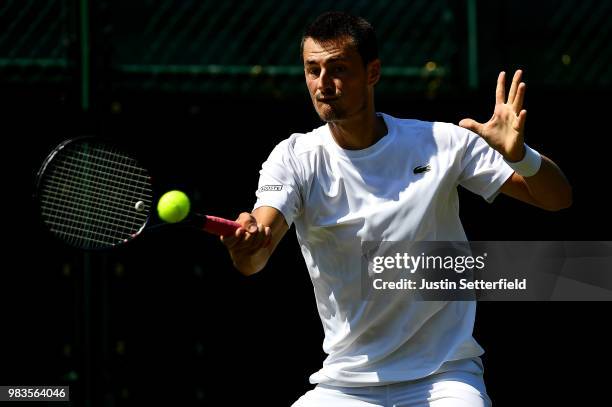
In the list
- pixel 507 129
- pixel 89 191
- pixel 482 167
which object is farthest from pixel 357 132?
pixel 89 191

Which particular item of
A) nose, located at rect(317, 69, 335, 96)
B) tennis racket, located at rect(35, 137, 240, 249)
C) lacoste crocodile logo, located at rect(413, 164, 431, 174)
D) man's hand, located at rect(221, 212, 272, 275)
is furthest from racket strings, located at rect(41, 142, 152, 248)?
lacoste crocodile logo, located at rect(413, 164, 431, 174)

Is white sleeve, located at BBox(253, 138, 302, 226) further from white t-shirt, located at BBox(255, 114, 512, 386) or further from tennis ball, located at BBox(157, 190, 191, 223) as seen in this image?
tennis ball, located at BBox(157, 190, 191, 223)

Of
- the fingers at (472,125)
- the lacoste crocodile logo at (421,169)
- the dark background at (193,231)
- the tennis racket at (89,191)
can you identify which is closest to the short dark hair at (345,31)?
the lacoste crocodile logo at (421,169)

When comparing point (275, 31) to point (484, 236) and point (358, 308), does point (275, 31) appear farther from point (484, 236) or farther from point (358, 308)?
point (358, 308)

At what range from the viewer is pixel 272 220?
4.18 m

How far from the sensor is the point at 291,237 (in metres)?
6.09

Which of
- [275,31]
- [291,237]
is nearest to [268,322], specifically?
[291,237]

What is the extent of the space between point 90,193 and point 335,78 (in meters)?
1.45

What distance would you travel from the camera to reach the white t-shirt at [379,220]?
426 centimetres

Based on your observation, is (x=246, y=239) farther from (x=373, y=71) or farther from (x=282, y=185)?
(x=373, y=71)

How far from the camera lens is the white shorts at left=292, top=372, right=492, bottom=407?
410 centimetres

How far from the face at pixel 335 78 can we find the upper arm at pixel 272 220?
16.3 inches

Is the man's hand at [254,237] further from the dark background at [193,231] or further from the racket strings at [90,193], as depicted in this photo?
the dark background at [193,231]

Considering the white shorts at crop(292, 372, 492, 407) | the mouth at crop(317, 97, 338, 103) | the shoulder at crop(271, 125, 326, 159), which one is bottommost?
the white shorts at crop(292, 372, 492, 407)
